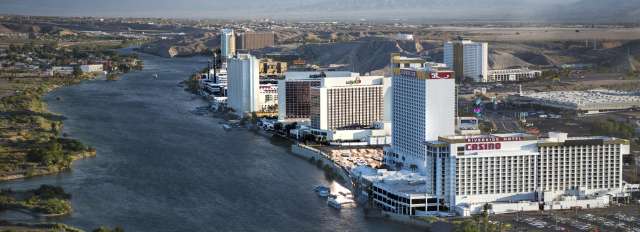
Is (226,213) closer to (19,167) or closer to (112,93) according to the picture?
(19,167)

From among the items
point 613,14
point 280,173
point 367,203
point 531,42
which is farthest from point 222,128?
point 531,42

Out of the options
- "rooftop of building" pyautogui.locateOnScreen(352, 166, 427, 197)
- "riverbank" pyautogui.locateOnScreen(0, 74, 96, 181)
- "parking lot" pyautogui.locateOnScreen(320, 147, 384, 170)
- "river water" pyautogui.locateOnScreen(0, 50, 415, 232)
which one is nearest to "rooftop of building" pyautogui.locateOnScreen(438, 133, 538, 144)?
"rooftop of building" pyautogui.locateOnScreen(352, 166, 427, 197)

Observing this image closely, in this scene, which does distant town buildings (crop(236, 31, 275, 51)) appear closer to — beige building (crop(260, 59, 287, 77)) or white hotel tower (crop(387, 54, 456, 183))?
beige building (crop(260, 59, 287, 77))

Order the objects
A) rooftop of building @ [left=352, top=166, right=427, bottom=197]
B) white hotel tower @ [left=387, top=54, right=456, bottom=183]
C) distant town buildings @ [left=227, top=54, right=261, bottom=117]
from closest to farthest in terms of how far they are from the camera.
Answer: rooftop of building @ [left=352, top=166, right=427, bottom=197]
white hotel tower @ [left=387, top=54, right=456, bottom=183]
distant town buildings @ [left=227, top=54, right=261, bottom=117]

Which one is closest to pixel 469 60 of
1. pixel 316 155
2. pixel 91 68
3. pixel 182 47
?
pixel 91 68

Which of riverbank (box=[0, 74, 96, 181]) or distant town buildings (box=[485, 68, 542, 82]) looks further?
distant town buildings (box=[485, 68, 542, 82])

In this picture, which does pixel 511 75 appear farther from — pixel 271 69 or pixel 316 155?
pixel 316 155

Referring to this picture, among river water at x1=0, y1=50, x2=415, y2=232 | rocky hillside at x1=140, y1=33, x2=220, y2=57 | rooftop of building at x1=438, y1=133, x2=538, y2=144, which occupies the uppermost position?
rooftop of building at x1=438, y1=133, x2=538, y2=144
